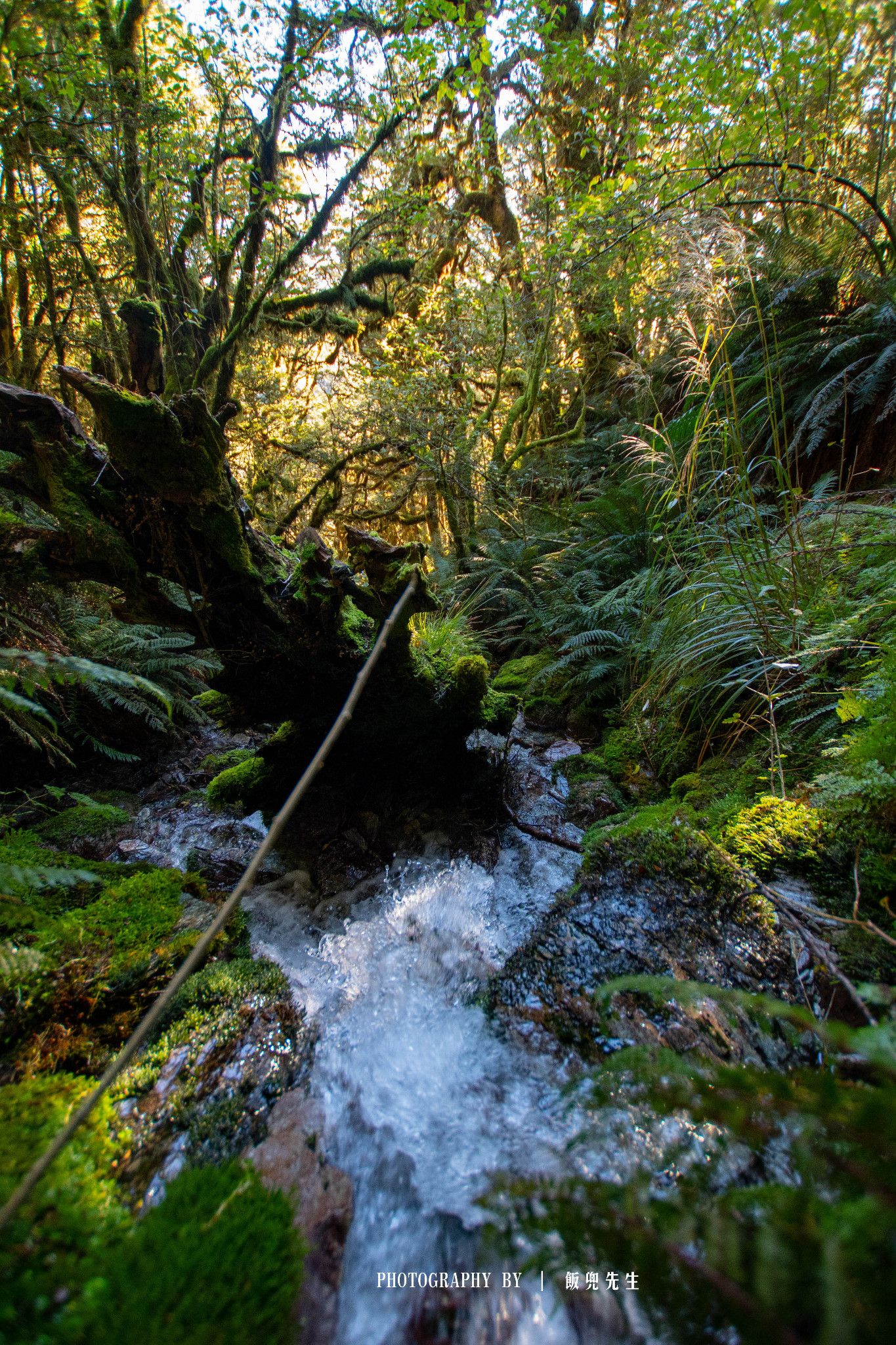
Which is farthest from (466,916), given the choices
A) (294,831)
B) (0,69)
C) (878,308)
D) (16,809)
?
(0,69)

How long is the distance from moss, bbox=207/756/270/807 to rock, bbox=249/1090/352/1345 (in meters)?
1.69

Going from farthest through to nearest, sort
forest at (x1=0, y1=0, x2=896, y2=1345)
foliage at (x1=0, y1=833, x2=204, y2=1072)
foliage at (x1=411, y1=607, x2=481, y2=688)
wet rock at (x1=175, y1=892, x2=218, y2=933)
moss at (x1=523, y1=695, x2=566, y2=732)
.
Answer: moss at (x1=523, y1=695, x2=566, y2=732) → foliage at (x1=411, y1=607, x2=481, y2=688) → wet rock at (x1=175, y1=892, x2=218, y2=933) → foliage at (x1=0, y1=833, x2=204, y2=1072) → forest at (x1=0, y1=0, x2=896, y2=1345)

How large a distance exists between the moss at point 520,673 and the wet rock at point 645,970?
2.47 meters

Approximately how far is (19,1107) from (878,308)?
238 inches

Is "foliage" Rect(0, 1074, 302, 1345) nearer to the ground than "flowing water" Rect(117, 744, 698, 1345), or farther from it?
farther from it

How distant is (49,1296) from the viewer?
0.74 m

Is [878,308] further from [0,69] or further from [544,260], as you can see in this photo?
[0,69]

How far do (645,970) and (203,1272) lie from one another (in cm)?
127

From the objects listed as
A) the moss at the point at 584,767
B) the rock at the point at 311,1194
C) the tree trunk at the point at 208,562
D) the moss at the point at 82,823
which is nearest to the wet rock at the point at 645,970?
the rock at the point at 311,1194

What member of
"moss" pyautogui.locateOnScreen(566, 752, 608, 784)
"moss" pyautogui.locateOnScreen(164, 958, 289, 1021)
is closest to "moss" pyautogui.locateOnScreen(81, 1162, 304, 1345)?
"moss" pyautogui.locateOnScreen(164, 958, 289, 1021)

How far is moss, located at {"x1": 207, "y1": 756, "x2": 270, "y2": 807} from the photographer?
2789 millimetres

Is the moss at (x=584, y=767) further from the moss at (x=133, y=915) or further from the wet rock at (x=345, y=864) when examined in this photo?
the moss at (x=133, y=915)

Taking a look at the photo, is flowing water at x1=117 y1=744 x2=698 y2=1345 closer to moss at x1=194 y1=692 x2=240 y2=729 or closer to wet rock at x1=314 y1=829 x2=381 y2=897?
wet rock at x1=314 y1=829 x2=381 y2=897

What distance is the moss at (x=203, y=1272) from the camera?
2.38 feet
